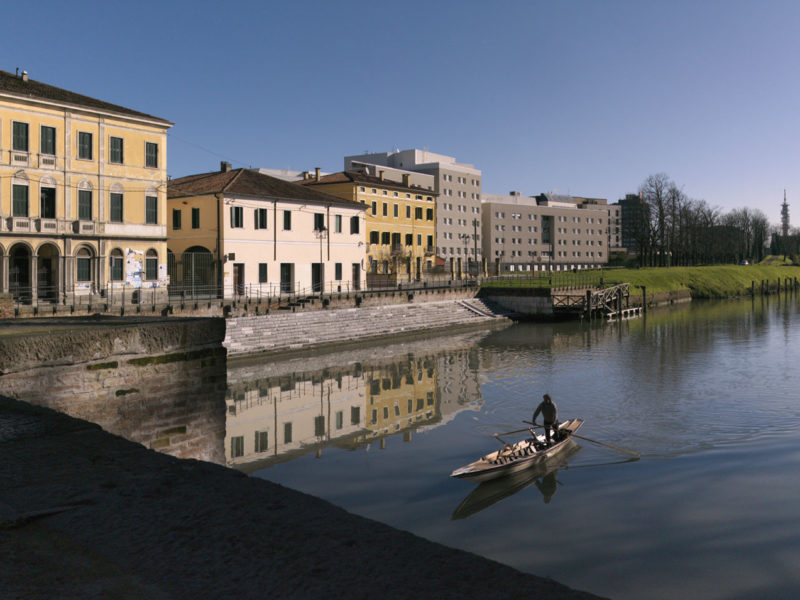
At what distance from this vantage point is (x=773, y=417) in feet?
70.3

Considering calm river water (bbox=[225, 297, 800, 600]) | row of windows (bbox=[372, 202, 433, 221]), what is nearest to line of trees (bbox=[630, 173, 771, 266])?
row of windows (bbox=[372, 202, 433, 221])

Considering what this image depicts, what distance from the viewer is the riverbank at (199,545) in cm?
415

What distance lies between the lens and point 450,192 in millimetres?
102250

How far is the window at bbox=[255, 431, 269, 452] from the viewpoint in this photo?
19422 millimetres

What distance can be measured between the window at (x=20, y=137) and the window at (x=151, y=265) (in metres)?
8.59

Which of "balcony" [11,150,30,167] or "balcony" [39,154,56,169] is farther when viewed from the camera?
"balcony" [39,154,56,169]

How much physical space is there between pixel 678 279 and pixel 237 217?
63.7 metres

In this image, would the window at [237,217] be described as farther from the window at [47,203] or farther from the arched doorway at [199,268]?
the window at [47,203]

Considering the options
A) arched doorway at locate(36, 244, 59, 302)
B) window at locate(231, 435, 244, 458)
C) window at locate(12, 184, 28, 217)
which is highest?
window at locate(12, 184, 28, 217)

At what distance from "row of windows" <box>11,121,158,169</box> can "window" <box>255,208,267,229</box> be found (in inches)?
331

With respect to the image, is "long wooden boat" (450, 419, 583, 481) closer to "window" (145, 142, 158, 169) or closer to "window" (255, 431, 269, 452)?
"window" (255, 431, 269, 452)

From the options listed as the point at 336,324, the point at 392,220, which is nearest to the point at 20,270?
the point at 336,324

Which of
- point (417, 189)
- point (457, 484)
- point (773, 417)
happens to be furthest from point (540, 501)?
point (417, 189)

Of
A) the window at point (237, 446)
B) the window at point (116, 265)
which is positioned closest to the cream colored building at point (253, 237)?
the window at point (116, 265)
